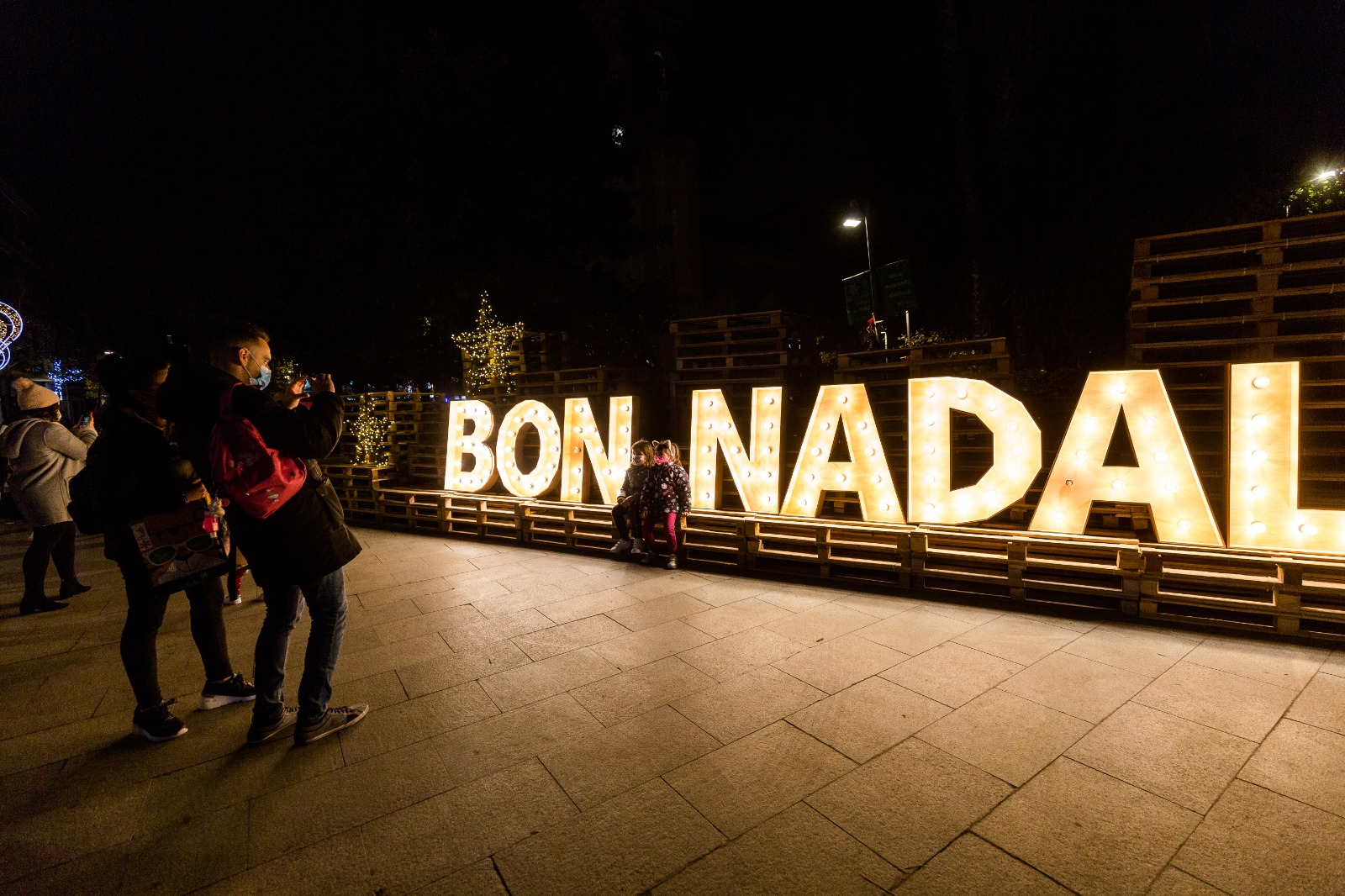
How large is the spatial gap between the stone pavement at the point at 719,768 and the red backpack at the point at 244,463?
5.15 ft

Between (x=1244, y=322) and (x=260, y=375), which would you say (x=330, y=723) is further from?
(x=1244, y=322)

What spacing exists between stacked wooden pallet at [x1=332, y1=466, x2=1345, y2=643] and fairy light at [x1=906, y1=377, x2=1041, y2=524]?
0.29 metres

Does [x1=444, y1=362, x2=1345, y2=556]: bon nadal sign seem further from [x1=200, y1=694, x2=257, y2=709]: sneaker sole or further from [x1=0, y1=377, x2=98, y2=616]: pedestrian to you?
[x1=0, y1=377, x2=98, y2=616]: pedestrian

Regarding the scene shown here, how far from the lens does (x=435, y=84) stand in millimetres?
12805

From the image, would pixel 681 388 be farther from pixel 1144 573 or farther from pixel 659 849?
pixel 659 849

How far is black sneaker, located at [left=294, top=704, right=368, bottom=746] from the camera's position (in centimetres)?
337

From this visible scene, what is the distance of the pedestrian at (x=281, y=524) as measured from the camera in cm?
294

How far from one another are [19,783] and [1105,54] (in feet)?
81.6

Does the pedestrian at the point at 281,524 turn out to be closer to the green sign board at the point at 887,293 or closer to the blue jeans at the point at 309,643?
the blue jeans at the point at 309,643

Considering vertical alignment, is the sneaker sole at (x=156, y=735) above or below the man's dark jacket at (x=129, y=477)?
below

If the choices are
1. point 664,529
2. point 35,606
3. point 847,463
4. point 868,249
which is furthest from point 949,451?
point 868,249

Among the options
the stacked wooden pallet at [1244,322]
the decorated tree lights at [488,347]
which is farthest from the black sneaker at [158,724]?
the decorated tree lights at [488,347]

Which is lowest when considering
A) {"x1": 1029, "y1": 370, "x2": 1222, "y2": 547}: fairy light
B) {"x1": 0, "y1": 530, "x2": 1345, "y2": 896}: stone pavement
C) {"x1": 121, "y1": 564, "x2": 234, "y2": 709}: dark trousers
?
{"x1": 0, "y1": 530, "x2": 1345, "y2": 896}: stone pavement

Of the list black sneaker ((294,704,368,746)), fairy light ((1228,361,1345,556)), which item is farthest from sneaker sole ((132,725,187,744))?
fairy light ((1228,361,1345,556))
